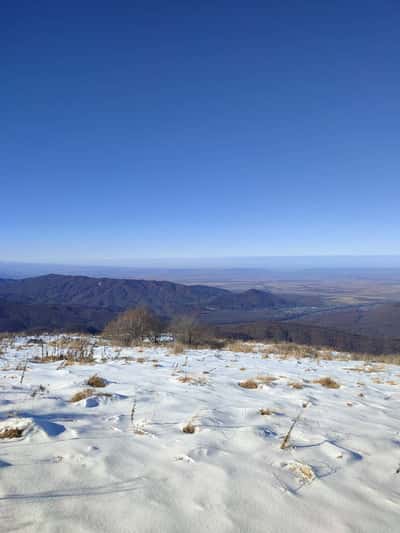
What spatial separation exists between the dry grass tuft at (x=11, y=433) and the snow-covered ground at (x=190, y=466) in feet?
0.13

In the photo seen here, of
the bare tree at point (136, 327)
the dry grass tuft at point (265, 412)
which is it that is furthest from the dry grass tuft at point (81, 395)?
the bare tree at point (136, 327)

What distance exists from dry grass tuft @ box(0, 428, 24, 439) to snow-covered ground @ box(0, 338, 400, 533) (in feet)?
0.13

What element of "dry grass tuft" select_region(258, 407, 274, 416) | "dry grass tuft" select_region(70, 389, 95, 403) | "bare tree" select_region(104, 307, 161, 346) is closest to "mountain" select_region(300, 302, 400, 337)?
"bare tree" select_region(104, 307, 161, 346)

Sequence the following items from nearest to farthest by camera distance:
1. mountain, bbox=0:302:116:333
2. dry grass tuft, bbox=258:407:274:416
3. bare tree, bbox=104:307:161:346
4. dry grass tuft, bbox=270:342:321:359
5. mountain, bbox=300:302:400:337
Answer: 1. dry grass tuft, bbox=258:407:274:416
2. dry grass tuft, bbox=270:342:321:359
3. bare tree, bbox=104:307:161:346
4. mountain, bbox=0:302:116:333
5. mountain, bbox=300:302:400:337

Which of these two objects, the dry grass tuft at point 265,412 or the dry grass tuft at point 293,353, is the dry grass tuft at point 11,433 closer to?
the dry grass tuft at point 265,412

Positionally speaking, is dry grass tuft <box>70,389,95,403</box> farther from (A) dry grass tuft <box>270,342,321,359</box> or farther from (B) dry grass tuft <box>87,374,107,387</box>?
(A) dry grass tuft <box>270,342,321,359</box>

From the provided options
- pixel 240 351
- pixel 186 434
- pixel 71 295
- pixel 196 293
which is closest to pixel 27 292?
pixel 71 295

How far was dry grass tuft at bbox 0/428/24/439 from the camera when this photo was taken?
260cm

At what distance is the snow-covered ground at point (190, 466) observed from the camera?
1753mm

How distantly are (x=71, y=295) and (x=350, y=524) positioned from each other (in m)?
145

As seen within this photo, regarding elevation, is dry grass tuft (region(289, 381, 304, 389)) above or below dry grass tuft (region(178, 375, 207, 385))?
below

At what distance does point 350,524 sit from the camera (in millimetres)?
1837

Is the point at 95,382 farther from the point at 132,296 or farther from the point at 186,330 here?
the point at 132,296

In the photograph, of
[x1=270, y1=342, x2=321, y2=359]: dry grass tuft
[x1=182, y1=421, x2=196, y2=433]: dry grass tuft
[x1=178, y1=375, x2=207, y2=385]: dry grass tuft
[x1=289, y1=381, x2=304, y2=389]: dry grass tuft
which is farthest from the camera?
[x1=270, y1=342, x2=321, y2=359]: dry grass tuft
